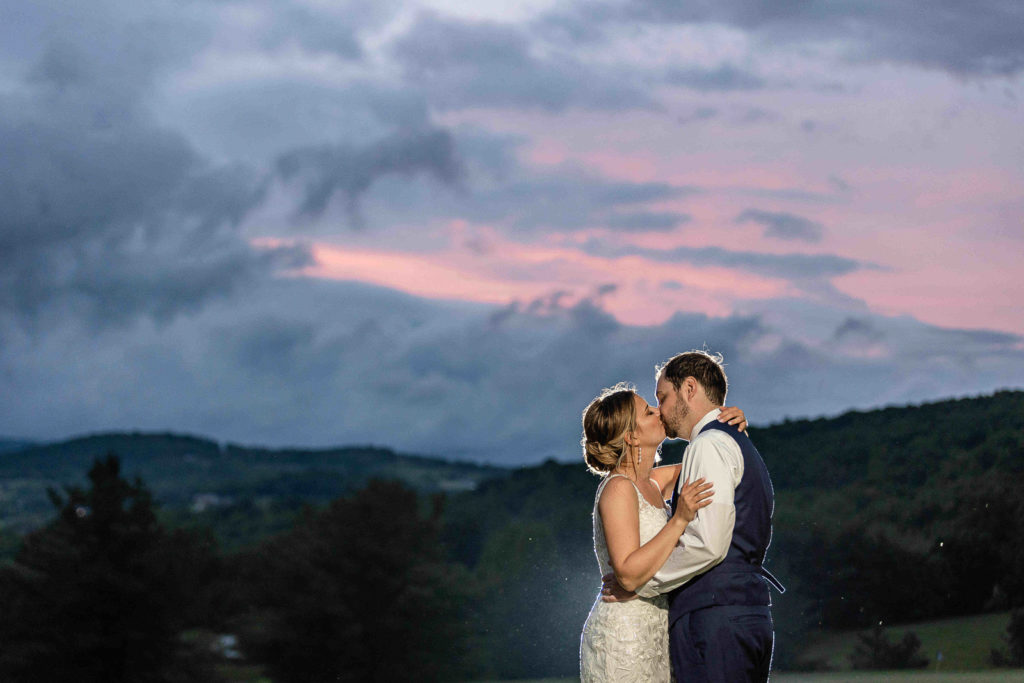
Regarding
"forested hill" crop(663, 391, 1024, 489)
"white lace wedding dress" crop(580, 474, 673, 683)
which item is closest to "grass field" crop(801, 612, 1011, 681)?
"forested hill" crop(663, 391, 1024, 489)

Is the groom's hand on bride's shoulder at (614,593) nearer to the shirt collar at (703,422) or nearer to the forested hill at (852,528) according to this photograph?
the shirt collar at (703,422)

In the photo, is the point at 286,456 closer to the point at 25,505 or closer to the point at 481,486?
the point at 25,505

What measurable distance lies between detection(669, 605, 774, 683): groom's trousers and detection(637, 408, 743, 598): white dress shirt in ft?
0.46

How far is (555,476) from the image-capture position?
47.3 m

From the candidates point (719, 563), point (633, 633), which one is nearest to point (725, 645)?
point (719, 563)

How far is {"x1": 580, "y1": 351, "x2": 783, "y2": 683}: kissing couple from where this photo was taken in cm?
314

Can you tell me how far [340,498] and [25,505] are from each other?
5498 centimetres

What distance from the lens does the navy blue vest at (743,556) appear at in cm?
318

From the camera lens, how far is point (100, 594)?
1133 inches

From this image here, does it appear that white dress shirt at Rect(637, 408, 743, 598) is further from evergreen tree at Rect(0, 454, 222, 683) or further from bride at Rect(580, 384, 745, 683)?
evergreen tree at Rect(0, 454, 222, 683)

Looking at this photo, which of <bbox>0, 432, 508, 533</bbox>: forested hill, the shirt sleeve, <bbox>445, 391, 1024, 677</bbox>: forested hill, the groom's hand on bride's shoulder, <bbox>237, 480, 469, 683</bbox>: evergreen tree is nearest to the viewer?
the shirt sleeve

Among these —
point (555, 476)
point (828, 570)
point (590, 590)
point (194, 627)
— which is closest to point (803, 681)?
point (828, 570)

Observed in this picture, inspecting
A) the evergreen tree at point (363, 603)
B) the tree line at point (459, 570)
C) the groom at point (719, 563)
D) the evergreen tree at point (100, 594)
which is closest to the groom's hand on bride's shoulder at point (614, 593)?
the groom at point (719, 563)

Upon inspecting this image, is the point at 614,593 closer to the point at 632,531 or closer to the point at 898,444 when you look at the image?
the point at 632,531
